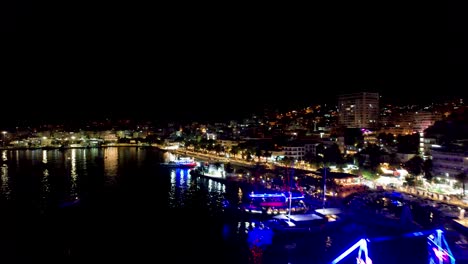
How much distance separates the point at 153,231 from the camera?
10641 millimetres

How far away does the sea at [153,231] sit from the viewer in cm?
871

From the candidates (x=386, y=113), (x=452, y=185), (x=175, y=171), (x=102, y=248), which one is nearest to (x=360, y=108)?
(x=386, y=113)

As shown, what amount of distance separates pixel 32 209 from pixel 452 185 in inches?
560

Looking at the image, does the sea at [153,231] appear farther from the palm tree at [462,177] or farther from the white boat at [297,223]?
the palm tree at [462,177]

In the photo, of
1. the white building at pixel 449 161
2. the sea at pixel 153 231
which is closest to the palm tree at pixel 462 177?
the white building at pixel 449 161

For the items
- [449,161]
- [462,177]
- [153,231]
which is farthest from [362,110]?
[153,231]

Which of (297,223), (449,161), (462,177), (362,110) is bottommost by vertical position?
(297,223)

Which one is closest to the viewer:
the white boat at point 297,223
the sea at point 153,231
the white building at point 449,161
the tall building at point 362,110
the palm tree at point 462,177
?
the sea at point 153,231

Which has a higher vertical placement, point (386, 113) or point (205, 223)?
point (386, 113)

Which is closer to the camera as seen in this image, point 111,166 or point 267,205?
point 267,205

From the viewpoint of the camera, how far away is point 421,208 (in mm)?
11750

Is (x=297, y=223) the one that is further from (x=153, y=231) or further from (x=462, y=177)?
(x=462, y=177)

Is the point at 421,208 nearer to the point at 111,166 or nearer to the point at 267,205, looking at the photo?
the point at 267,205

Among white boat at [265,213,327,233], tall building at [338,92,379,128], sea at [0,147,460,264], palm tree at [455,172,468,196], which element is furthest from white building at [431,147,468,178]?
tall building at [338,92,379,128]
